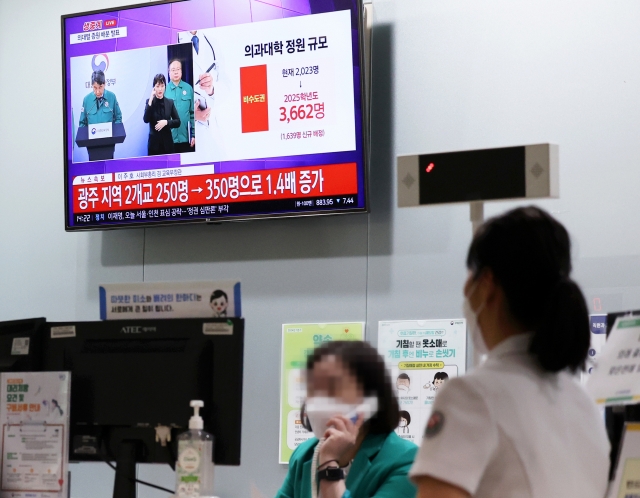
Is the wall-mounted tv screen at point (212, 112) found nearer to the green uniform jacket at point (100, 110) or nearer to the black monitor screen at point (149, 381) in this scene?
the green uniform jacket at point (100, 110)

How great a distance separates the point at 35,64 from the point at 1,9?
15.6 inches

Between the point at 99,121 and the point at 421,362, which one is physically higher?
the point at 99,121

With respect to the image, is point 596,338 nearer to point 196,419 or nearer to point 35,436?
point 196,419

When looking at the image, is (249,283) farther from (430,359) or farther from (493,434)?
(493,434)

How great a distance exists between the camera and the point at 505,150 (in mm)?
1818

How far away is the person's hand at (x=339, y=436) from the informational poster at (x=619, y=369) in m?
0.81

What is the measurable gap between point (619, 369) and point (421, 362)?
1.73 meters

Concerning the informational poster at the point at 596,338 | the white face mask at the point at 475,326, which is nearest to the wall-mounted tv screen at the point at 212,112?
the informational poster at the point at 596,338

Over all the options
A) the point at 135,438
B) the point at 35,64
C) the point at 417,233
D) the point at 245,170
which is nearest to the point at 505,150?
the point at 135,438

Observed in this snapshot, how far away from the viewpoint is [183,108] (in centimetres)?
373

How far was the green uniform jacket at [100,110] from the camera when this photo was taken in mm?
3859

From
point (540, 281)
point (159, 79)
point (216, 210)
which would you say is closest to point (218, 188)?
point (216, 210)

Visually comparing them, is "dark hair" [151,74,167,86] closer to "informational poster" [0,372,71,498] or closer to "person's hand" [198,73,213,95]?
"person's hand" [198,73,213,95]

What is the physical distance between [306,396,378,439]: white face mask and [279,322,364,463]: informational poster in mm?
1150
